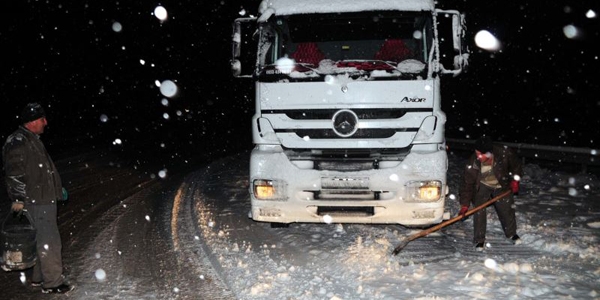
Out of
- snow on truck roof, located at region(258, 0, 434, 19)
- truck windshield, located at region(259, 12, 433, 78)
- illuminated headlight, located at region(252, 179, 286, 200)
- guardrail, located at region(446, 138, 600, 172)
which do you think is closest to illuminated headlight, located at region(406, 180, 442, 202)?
truck windshield, located at region(259, 12, 433, 78)

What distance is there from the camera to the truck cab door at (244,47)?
21.2 feet

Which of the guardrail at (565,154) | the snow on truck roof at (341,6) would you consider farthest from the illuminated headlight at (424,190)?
the guardrail at (565,154)

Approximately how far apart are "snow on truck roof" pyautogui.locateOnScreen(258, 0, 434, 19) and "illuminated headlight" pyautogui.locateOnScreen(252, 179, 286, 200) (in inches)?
87.5

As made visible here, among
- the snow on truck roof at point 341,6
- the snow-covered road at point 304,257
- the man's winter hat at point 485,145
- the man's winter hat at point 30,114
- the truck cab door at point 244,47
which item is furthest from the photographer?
the truck cab door at point 244,47

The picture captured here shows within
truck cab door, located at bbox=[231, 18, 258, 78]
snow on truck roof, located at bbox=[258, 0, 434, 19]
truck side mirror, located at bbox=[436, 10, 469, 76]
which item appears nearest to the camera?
truck side mirror, located at bbox=[436, 10, 469, 76]

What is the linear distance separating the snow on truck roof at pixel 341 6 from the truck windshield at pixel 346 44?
2.9 inches

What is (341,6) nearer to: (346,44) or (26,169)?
(346,44)

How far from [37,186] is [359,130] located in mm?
3446

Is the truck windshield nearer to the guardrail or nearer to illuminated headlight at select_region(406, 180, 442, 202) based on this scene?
illuminated headlight at select_region(406, 180, 442, 202)

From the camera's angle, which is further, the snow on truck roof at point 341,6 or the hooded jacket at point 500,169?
the snow on truck roof at point 341,6

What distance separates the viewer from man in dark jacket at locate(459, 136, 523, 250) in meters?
5.71

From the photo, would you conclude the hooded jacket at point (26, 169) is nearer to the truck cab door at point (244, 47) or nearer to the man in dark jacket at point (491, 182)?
the truck cab door at point (244, 47)

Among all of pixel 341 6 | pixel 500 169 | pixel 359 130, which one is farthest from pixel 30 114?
pixel 500 169

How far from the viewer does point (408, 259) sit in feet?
17.8
